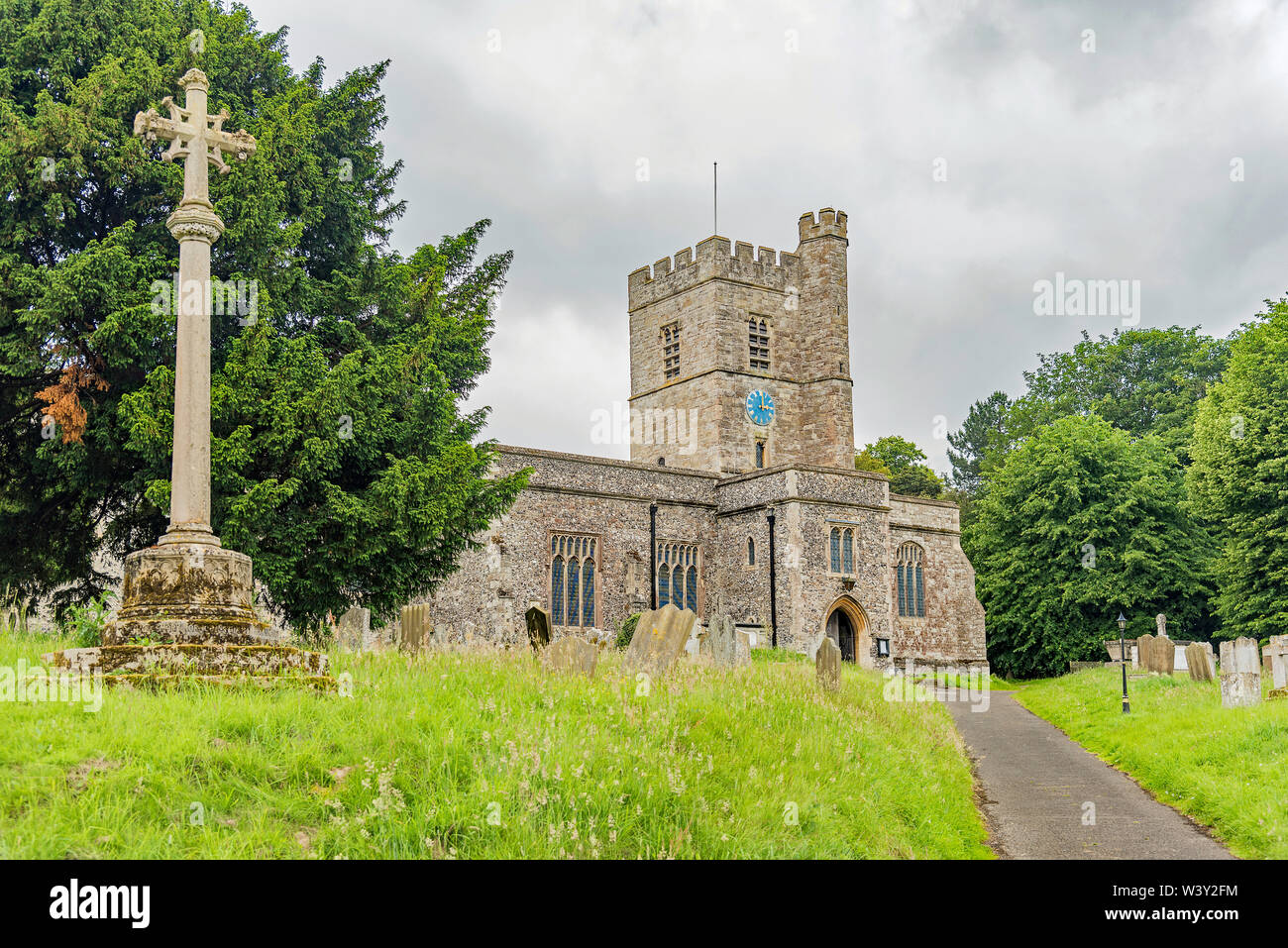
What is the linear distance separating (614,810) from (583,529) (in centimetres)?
2129

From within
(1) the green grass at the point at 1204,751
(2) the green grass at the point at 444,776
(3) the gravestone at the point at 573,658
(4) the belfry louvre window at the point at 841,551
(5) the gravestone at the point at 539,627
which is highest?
(4) the belfry louvre window at the point at 841,551

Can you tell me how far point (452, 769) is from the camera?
695 cm

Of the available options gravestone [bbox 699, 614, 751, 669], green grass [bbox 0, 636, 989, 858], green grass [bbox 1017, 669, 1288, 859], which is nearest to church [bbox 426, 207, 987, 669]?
gravestone [bbox 699, 614, 751, 669]

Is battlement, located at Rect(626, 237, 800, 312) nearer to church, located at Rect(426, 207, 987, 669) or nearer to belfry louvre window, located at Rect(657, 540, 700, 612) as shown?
church, located at Rect(426, 207, 987, 669)

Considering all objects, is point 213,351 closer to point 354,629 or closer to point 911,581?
point 354,629

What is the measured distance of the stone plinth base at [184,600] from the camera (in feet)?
29.0

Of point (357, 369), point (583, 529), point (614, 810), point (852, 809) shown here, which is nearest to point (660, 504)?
point (583, 529)

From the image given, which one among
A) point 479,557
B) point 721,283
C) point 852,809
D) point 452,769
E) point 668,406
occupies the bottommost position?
point 852,809

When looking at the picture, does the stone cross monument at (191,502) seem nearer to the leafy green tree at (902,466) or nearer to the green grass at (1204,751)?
the green grass at (1204,751)

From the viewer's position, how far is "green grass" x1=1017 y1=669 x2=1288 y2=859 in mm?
10523

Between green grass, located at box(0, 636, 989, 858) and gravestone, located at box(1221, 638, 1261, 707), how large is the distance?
813cm

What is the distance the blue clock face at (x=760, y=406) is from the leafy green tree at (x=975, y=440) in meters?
32.4

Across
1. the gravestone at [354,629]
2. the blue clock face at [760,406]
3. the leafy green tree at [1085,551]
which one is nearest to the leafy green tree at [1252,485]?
the leafy green tree at [1085,551]
